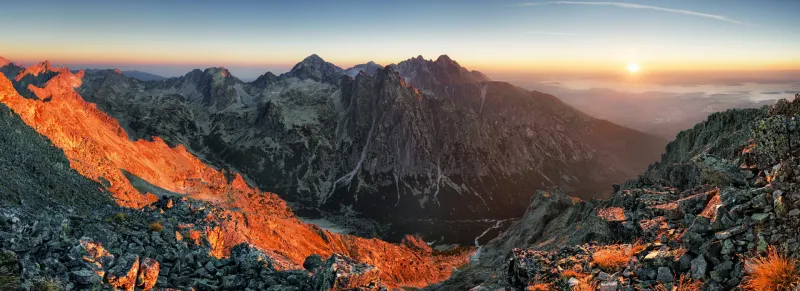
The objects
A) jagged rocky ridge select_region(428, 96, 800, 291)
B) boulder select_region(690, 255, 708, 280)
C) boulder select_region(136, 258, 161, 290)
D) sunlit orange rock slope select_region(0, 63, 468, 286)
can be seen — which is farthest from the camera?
sunlit orange rock slope select_region(0, 63, 468, 286)

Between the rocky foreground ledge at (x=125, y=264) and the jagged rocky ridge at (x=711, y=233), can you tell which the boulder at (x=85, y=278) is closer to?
the rocky foreground ledge at (x=125, y=264)

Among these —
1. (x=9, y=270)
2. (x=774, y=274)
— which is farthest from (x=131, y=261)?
(x=774, y=274)

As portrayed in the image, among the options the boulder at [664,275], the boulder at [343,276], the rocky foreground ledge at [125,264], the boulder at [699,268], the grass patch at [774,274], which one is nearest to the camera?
the grass patch at [774,274]

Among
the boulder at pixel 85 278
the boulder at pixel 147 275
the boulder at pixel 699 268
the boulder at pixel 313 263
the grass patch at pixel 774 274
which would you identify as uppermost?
the grass patch at pixel 774 274

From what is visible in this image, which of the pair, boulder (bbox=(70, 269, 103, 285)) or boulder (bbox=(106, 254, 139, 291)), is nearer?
boulder (bbox=(70, 269, 103, 285))

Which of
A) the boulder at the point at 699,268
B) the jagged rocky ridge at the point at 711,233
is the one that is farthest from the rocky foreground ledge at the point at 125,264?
the boulder at the point at 699,268

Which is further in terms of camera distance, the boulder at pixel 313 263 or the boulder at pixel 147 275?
the boulder at pixel 313 263

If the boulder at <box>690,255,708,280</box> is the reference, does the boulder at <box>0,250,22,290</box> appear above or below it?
below

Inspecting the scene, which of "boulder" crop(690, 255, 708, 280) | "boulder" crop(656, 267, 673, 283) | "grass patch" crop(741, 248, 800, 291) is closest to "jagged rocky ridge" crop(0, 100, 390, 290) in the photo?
"boulder" crop(656, 267, 673, 283)

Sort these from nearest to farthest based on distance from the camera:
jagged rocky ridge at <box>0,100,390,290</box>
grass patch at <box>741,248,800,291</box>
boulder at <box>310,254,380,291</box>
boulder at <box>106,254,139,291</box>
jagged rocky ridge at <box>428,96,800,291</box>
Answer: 1. grass patch at <box>741,248,800,291</box>
2. jagged rocky ridge at <box>428,96,800,291</box>
3. jagged rocky ridge at <box>0,100,390,290</box>
4. boulder at <box>106,254,139,291</box>
5. boulder at <box>310,254,380,291</box>

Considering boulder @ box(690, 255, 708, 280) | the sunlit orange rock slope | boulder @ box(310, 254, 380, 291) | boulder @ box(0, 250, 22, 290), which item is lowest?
the sunlit orange rock slope

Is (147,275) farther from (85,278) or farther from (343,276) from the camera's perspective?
(343,276)

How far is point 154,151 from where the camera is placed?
137375mm

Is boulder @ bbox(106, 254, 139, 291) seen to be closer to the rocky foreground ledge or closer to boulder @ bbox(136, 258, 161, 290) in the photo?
the rocky foreground ledge
